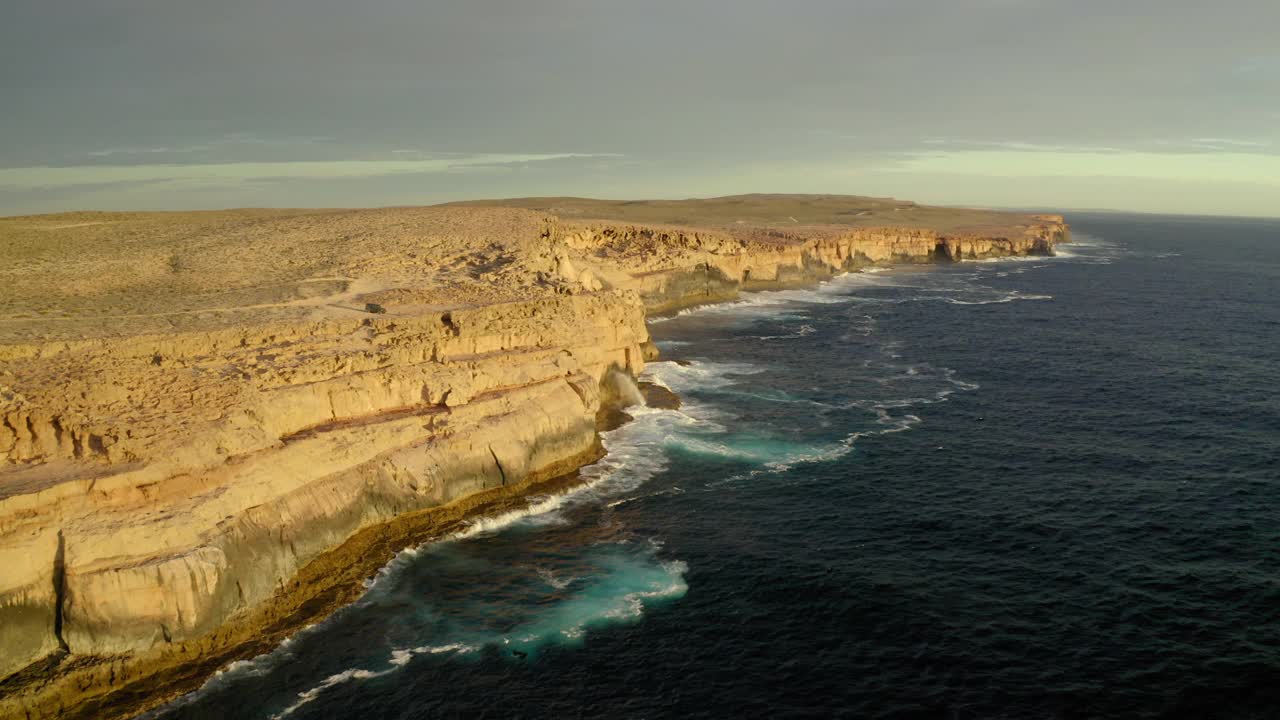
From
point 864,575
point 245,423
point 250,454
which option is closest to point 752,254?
point 864,575

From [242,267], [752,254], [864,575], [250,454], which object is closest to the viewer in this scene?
[250,454]

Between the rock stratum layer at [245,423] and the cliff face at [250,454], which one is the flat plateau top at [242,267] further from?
the cliff face at [250,454]

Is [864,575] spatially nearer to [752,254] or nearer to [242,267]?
[242,267]

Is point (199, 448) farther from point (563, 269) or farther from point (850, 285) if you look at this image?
point (850, 285)

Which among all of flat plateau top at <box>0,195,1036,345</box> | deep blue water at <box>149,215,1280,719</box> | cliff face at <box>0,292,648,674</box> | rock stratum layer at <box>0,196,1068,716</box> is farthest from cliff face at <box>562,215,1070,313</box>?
cliff face at <box>0,292,648,674</box>

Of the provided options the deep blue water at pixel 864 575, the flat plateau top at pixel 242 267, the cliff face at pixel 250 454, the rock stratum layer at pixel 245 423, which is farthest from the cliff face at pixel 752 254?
the cliff face at pixel 250 454
